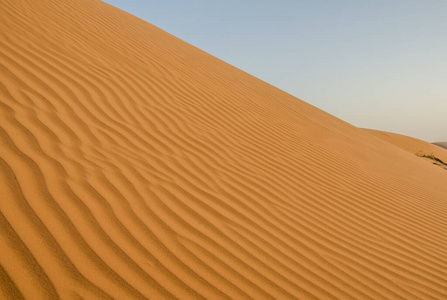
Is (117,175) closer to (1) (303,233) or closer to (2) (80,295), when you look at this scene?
(2) (80,295)

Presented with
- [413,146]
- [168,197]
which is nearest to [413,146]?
[413,146]

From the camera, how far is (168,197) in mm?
2838

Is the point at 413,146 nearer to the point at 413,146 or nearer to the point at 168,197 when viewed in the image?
the point at 413,146

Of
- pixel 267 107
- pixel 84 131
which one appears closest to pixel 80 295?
pixel 84 131

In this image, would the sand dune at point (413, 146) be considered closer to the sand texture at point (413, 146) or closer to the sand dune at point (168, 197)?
the sand texture at point (413, 146)

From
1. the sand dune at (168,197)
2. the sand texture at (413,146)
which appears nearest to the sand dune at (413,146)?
the sand texture at (413,146)

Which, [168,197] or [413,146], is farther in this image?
[413,146]

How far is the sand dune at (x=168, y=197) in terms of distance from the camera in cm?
202

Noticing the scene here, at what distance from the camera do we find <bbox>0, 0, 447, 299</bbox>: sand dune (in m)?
2.02

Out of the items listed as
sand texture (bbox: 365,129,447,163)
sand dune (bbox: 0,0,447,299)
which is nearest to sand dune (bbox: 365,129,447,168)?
sand texture (bbox: 365,129,447,163)

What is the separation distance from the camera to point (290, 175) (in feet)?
14.2

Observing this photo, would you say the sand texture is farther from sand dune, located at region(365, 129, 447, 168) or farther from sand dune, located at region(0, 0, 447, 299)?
sand dune, located at region(0, 0, 447, 299)

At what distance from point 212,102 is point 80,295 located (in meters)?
4.34

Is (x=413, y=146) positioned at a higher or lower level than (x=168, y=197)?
higher
